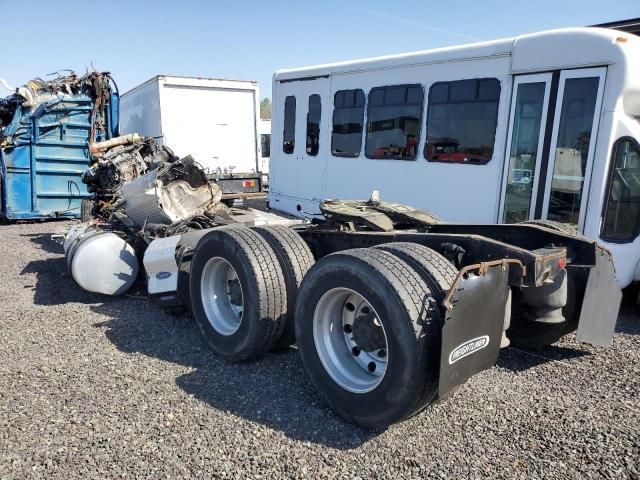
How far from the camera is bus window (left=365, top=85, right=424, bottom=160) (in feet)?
23.8

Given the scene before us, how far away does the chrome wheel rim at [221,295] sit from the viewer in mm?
4305

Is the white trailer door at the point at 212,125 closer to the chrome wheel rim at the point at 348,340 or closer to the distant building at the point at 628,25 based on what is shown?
the distant building at the point at 628,25

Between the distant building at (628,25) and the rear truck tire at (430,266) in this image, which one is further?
the distant building at (628,25)

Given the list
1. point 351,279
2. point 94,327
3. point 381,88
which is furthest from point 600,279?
point 381,88

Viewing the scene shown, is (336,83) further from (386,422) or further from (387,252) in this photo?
(386,422)

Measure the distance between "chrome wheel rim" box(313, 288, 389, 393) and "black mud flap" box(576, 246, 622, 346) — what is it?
160cm

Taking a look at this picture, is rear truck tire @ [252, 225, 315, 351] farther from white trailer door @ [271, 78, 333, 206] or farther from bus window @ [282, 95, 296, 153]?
bus window @ [282, 95, 296, 153]

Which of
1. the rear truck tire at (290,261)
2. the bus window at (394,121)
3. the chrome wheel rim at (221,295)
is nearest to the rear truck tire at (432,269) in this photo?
the rear truck tire at (290,261)

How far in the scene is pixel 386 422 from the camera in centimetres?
284

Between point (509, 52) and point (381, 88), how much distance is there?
2062mm

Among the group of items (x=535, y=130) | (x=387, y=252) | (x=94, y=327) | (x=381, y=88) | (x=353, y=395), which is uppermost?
(x=381, y=88)

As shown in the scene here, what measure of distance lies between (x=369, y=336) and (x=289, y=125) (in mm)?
7187

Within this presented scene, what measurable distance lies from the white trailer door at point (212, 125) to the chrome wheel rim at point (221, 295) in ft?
26.5

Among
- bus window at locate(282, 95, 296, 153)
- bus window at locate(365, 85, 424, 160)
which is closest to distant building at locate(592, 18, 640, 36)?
bus window at locate(365, 85, 424, 160)
